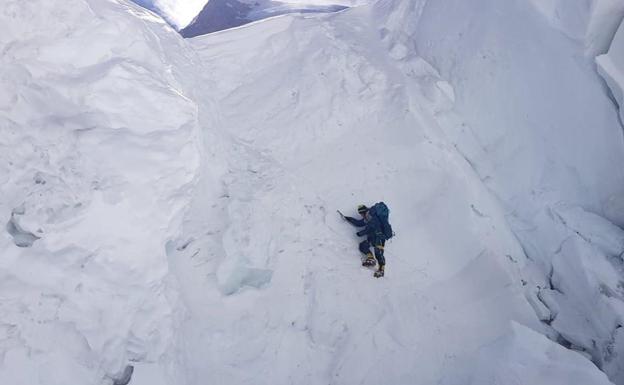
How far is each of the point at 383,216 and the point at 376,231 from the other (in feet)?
1.14

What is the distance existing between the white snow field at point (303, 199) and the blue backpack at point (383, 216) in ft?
1.94

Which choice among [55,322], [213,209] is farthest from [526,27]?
[55,322]

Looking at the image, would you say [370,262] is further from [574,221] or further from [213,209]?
[574,221]

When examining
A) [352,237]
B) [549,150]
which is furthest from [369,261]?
[549,150]

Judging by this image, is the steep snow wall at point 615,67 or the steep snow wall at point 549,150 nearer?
the steep snow wall at point 549,150

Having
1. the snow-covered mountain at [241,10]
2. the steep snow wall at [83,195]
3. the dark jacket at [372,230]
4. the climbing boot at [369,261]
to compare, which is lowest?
the snow-covered mountain at [241,10]

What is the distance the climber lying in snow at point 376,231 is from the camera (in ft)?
27.8

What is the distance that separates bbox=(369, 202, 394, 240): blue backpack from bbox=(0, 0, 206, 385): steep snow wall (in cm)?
362

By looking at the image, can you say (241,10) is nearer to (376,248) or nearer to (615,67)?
(376,248)

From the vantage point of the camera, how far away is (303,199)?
29.7 ft

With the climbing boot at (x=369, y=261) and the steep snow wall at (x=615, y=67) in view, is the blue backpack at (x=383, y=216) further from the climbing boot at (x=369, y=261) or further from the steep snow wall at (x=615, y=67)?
the steep snow wall at (x=615, y=67)

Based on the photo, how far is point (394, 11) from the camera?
13.2 meters

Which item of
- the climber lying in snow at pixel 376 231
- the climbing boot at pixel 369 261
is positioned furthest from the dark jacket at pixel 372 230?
the climbing boot at pixel 369 261

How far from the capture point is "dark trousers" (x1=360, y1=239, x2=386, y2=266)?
27.6 feet
